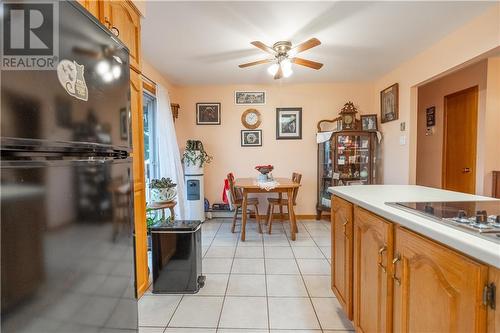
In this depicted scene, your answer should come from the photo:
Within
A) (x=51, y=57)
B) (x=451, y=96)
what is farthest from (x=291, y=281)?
(x=451, y=96)

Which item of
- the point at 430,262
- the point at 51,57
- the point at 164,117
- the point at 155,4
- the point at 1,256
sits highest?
the point at 155,4

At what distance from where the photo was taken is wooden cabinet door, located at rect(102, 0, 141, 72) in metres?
1.50

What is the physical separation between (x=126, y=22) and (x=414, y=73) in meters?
3.34

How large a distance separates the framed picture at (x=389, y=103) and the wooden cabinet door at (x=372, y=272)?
2.90 meters

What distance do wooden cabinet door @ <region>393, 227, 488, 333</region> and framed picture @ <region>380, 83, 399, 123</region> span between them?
3.22m

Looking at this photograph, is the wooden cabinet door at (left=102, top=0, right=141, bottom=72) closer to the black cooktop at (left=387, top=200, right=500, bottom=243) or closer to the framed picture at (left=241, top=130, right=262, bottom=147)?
the black cooktop at (left=387, top=200, right=500, bottom=243)

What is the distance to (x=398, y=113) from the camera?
139 inches

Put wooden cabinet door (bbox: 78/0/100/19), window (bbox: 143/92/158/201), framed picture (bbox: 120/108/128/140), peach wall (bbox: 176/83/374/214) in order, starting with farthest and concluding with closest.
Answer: peach wall (bbox: 176/83/374/214)
window (bbox: 143/92/158/201)
wooden cabinet door (bbox: 78/0/100/19)
framed picture (bbox: 120/108/128/140)

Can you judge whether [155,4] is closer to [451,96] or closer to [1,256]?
[1,256]

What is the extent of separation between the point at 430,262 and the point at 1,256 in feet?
3.81

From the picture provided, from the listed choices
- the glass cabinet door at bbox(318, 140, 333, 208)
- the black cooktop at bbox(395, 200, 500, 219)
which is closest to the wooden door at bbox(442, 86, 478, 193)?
the glass cabinet door at bbox(318, 140, 333, 208)

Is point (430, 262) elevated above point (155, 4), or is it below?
below

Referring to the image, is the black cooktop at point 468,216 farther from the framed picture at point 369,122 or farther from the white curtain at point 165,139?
Answer: the framed picture at point 369,122

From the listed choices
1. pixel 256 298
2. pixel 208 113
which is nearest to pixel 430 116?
pixel 208 113
